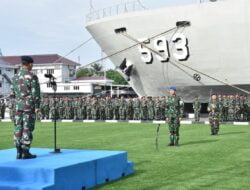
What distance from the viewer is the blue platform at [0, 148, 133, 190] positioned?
5922 mm

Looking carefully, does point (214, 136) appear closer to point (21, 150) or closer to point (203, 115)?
point (21, 150)

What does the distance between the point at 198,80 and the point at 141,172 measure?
681 inches

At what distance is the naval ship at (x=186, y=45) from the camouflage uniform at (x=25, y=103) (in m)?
16.7

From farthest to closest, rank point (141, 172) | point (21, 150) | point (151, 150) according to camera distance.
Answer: point (151, 150) < point (141, 172) < point (21, 150)

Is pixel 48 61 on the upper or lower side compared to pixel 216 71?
upper

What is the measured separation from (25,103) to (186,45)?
17.6 meters

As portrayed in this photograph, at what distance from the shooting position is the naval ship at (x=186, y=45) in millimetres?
22914

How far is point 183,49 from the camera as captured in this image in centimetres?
2417

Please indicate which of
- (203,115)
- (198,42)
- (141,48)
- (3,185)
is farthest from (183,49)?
(3,185)

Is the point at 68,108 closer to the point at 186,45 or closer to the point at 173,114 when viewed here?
the point at 186,45

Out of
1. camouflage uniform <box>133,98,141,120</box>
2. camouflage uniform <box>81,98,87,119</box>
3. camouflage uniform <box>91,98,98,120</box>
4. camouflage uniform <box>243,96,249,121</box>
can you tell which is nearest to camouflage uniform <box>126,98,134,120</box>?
camouflage uniform <box>133,98,141,120</box>

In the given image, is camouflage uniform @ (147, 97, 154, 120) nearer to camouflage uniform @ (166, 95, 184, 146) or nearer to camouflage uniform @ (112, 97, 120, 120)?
camouflage uniform @ (112, 97, 120, 120)

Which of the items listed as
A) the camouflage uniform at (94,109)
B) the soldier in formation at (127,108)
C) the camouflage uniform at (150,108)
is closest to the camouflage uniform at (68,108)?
the soldier in formation at (127,108)

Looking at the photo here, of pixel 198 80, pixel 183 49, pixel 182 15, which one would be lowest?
pixel 198 80
